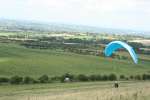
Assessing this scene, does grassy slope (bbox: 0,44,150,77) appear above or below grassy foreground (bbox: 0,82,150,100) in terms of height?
below

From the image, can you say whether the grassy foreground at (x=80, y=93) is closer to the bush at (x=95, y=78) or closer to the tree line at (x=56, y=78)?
the tree line at (x=56, y=78)

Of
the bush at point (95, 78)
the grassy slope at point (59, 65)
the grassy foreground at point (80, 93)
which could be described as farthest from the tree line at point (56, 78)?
the grassy slope at point (59, 65)

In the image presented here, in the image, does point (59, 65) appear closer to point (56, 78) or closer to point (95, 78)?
point (95, 78)

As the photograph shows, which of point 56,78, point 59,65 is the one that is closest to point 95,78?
point 56,78

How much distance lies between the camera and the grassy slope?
56594 mm

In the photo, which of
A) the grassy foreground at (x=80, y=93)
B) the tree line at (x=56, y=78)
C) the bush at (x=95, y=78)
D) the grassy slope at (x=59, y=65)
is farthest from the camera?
the grassy slope at (x=59, y=65)

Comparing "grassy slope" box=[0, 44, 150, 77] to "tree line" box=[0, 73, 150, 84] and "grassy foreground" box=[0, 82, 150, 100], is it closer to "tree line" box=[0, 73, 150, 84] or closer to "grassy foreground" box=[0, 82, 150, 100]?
"tree line" box=[0, 73, 150, 84]

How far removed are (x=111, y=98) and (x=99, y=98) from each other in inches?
20.4

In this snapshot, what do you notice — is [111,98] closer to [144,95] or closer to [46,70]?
[144,95]

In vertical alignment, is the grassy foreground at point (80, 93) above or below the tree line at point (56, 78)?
above

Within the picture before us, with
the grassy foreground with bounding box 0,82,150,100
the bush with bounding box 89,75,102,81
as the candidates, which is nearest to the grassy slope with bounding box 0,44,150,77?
the bush with bounding box 89,75,102,81

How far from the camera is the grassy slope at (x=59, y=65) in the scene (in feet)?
186

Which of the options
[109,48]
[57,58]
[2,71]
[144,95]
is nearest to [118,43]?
[109,48]

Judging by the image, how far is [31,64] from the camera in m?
63.0
